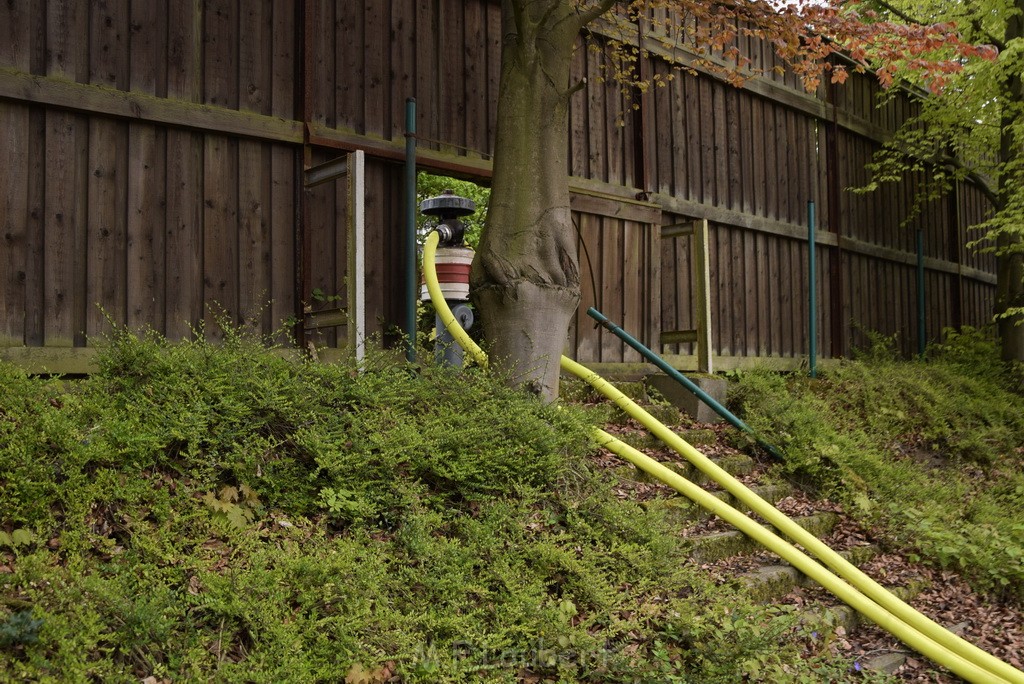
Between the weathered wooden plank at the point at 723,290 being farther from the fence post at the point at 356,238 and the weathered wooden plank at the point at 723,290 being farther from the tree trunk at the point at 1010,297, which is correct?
A: the fence post at the point at 356,238

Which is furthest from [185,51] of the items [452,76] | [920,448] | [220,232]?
[920,448]

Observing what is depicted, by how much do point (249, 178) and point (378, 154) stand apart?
1.09 m

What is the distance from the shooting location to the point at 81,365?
18.8 ft

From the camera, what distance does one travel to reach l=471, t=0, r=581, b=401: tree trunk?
618cm

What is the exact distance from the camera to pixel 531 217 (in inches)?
248

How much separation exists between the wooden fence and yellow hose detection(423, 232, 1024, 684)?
118cm

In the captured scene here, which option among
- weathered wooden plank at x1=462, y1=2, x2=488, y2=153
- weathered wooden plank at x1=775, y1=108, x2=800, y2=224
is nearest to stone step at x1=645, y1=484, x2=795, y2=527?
weathered wooden plank at x1=462, y1=2, x2=488, y2=153

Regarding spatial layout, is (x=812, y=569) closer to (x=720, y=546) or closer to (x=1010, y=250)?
(x=720, y=546)

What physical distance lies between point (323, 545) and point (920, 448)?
711cm

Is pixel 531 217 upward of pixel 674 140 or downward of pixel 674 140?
downward

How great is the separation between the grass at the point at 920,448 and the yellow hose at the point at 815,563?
→ 4.43 ft

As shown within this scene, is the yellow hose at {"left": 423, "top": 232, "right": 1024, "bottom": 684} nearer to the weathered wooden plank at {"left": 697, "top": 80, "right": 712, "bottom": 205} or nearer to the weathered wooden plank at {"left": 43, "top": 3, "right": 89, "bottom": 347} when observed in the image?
the weathered wooden plank at {"left": 43, "top": 3, "right": 89, "bottom": 347}

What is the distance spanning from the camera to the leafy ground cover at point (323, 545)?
3.44m

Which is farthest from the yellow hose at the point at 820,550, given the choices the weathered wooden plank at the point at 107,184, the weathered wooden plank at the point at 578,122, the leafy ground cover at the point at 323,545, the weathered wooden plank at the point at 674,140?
the weathered wooden plank at the point at 674,140
